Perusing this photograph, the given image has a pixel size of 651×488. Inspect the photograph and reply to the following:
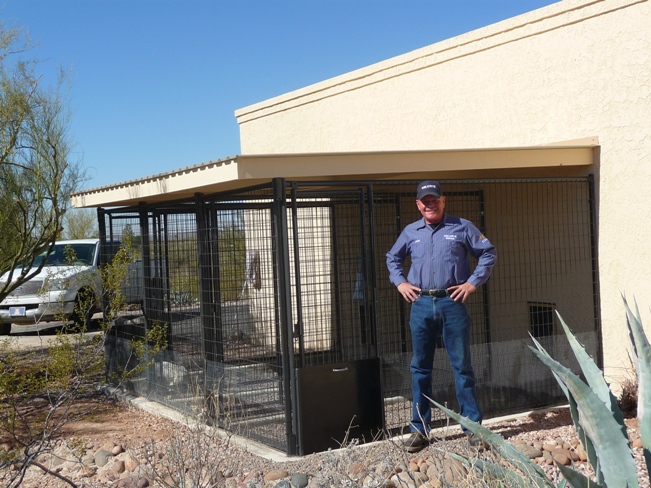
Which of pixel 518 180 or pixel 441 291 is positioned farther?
pixel 518 180

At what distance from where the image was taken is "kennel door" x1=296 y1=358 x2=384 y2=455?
662 centimetres

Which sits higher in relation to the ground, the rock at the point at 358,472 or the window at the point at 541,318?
the window at the point at 541,318

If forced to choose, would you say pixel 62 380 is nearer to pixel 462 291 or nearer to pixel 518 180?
pixel 462 291

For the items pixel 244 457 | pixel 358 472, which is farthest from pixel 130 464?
pixel 358 472

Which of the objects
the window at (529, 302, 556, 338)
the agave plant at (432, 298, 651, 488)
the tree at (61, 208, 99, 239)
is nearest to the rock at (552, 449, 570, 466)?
the window at (529, 302, 556, 338)

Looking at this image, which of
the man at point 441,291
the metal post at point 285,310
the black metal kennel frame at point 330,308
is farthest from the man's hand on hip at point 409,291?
the metal post at point 285,310

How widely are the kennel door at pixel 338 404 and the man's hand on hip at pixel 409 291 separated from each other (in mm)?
757

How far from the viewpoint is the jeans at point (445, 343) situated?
6.32 meters

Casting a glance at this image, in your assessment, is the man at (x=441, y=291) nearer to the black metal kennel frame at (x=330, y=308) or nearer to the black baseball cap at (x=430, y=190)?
the black baseball cap at (x=430, y=190)

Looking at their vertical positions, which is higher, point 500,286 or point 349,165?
point 349,165

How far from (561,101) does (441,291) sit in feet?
9.82

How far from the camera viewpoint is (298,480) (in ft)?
19.3

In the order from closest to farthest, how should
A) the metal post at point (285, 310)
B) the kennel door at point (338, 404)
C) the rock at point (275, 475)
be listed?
1. the rock at point (275, 475)
2. the metal post at point (285, 310)
3. the kennel door at point (338, 404)

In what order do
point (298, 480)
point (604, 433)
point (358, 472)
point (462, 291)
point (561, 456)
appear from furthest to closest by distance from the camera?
1. point (462, 291)
2. point (561, 456)
3. point (298, 480)
4. point (358, 472)
5. point (604, 433)
